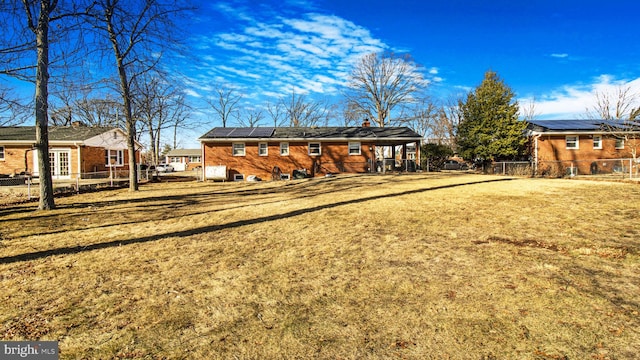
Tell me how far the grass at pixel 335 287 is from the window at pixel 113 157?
76.6 feet

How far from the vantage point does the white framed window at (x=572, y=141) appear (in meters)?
24.1

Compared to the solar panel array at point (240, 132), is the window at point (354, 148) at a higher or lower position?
lower

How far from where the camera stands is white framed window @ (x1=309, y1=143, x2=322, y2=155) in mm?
24359

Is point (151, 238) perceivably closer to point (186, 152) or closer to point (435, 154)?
point (435, 154)

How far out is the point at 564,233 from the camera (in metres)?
5.76

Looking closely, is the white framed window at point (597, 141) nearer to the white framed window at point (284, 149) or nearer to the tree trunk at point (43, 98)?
the white framed window at point (284, 149)

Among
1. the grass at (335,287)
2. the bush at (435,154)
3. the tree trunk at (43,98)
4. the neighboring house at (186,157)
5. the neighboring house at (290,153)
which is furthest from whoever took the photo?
the neighboring house at (186,157)

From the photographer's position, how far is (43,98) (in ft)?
30.8

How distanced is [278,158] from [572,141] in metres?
23.7

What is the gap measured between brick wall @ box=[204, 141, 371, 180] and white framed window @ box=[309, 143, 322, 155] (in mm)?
252

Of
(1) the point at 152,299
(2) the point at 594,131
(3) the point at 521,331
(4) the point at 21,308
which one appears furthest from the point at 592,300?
(2) the point at 594,131

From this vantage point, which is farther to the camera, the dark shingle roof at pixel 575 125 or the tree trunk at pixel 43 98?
the dark shingle roof at pixel 575 125

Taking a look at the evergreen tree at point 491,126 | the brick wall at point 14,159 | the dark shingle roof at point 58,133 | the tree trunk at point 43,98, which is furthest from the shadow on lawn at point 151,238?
the brick wall at point 14,159

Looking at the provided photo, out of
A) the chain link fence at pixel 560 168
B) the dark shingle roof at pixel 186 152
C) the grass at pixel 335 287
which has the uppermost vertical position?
the dark shingle roof at pixel 186 152
